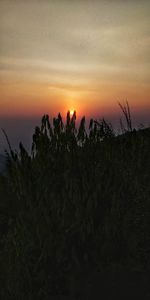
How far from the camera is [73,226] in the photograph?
5.18 m

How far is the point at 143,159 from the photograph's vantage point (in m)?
7.20

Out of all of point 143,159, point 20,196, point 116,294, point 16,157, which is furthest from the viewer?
point 143,159

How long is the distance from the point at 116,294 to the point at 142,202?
1.45m

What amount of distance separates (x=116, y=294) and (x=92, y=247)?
67 centimetres

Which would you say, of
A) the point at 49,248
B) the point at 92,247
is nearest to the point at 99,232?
the point at 92,247

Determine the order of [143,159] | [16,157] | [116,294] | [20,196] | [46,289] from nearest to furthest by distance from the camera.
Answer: [116,294] → [46,289] → [20,196] → [16,157] → [143,159]

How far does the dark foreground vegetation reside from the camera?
5.07 metres

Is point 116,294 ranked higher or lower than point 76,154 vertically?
lower

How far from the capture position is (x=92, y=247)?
527cm

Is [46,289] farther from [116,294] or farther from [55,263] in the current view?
[116,294]

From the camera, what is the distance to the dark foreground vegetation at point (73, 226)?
16.6ft

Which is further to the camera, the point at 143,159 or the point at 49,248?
the point at 143,159

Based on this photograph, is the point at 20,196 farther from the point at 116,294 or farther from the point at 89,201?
the point at 116,294

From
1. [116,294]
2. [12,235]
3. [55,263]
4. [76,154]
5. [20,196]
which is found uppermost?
[76,154]
